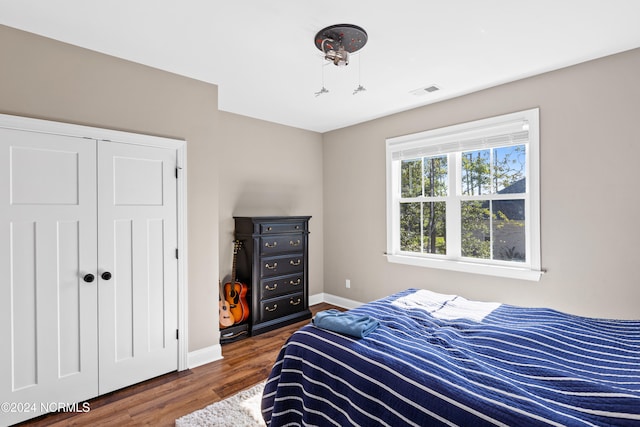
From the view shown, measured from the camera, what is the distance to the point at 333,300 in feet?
15.8

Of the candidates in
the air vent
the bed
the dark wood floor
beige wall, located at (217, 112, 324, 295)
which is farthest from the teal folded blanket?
the air vent

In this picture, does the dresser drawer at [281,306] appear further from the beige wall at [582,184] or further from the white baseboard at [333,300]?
the beige wall at [582,184]

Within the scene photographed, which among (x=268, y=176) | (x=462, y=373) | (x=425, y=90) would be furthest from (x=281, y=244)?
(x=462, y=373)

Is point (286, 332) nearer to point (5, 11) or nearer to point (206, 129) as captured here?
point (206, 129)

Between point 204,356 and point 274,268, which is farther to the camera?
point 274,268

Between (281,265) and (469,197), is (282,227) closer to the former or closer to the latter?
(281,265)

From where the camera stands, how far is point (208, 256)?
3090 mm

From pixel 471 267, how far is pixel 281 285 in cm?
218

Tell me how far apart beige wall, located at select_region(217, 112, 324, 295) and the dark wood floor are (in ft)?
3.70

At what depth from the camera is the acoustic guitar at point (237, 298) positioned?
11.8ft

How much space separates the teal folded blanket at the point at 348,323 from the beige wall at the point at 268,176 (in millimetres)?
2184

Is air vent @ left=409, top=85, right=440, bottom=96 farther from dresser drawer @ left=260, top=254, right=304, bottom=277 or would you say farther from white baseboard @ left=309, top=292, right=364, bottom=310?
white baseboard @ left=309, top=292, right=364, bottom=310

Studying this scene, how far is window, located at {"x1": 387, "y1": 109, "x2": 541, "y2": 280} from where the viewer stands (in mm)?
2990

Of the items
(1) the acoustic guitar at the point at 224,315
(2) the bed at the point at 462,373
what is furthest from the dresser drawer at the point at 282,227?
(2) the bed at the point at 462,373
